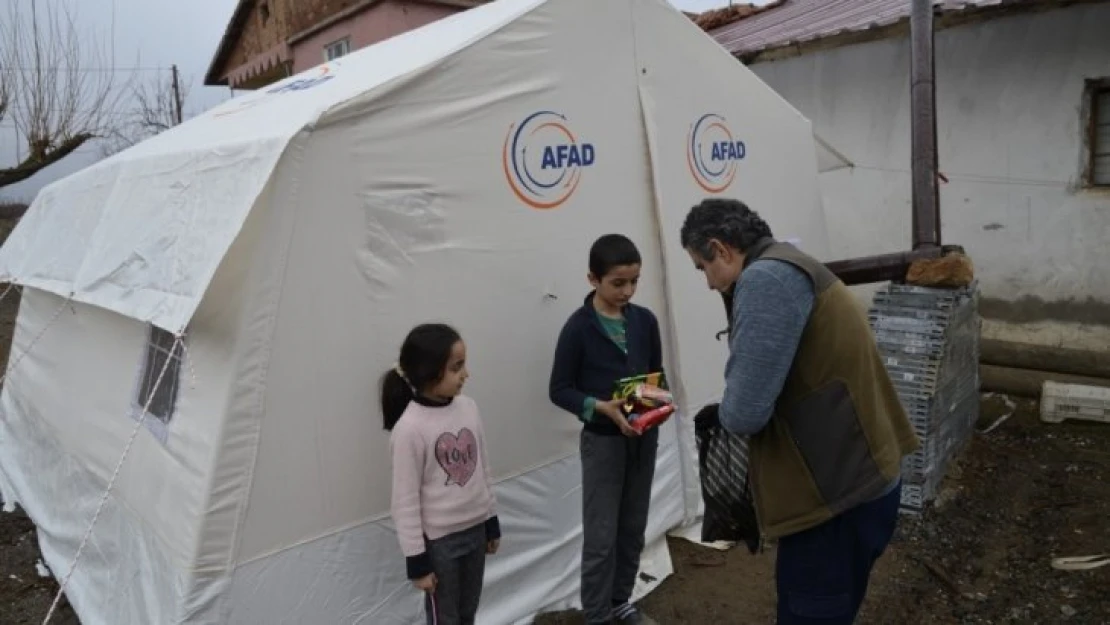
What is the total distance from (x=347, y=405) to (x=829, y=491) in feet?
5.31

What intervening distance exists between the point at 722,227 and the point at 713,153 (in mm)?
2221

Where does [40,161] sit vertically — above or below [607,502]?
above

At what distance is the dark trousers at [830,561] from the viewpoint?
191cm

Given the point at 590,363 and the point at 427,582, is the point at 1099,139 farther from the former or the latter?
the point at 427,582

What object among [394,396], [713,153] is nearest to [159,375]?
[394,396]

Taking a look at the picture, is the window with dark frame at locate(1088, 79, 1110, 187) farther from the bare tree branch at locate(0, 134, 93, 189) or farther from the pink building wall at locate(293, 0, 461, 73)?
the bare tree branch at locate(0, 134, 93, 189)

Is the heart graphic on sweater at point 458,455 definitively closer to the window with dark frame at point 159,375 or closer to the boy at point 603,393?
the boy at point 603,393

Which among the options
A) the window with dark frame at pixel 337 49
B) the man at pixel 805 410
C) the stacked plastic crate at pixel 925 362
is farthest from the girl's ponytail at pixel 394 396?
the window with dark frame at pixel 337 49

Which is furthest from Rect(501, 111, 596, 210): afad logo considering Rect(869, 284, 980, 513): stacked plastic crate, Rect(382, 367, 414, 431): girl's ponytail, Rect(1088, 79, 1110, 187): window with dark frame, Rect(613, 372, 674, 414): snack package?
Rect(1088, 79, 1110, 187): window with dark frame

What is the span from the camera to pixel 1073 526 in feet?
12.9

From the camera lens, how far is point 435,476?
7.54ft

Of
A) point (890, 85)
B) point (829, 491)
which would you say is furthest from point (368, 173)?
point (890, 85)

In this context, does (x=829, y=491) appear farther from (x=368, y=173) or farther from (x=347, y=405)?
(x=368, y=173)

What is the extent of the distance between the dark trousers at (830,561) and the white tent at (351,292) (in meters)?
1.40
